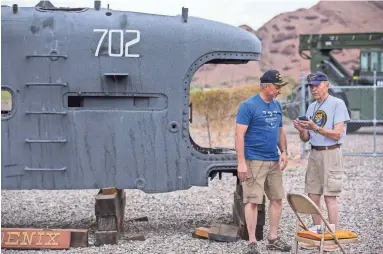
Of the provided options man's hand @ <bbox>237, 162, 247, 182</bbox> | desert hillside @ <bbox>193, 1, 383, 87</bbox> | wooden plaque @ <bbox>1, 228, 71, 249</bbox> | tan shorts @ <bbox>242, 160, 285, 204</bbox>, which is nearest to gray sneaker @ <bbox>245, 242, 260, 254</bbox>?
tan shorts @ <bbox>242, 160, 285, 204</bbox>

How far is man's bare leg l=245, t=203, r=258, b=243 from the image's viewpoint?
25.3ft

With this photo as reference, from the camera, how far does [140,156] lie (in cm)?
834

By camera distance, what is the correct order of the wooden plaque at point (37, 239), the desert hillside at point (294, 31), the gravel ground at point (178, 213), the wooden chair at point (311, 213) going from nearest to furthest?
the wooden chair at point (311, 213), the wooden plaque at point (37, 239), the gravel ground at point (178, 213), the desert hillside at point (294, 31)

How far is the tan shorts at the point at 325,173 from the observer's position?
770 cm

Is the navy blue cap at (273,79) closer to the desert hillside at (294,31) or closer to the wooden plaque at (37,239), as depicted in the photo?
the wooden plaque at (37,239)

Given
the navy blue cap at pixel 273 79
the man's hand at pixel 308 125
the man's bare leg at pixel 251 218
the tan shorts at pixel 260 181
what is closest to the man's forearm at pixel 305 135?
the man's hand at pixel 308 125

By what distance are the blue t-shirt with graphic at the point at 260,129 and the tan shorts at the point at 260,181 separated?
0.24ft

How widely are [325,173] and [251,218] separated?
891mm

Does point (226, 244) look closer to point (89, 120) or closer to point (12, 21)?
point (89, 120)

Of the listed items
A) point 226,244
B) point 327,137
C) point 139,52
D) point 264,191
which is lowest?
point 226,244

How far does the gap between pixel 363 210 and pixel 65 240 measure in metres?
4.44

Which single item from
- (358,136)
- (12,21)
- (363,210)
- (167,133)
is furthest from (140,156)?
(358,136)

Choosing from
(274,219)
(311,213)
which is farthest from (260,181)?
(311,213)

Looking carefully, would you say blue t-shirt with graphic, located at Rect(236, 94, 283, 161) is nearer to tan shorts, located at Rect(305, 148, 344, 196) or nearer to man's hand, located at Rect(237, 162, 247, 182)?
man's hand, located at Rect(237, 162, 247, 182)
